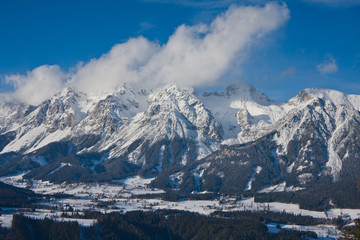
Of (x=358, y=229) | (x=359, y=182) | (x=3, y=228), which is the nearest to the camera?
(x=359, y=182)

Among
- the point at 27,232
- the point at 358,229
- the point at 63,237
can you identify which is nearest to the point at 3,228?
the point at 27,232

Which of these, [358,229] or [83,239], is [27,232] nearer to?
[83,239]

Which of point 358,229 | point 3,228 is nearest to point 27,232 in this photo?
point 3,228

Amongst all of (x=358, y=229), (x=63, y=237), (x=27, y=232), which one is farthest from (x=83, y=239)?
(x=358, y=229)

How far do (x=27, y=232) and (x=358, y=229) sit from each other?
141 meters

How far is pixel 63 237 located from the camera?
197750 millimetres

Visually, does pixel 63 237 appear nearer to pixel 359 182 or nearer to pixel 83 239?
pixel 83 239

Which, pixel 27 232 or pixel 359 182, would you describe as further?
pixel 27 232

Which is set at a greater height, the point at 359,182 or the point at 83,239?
the point at 359,182

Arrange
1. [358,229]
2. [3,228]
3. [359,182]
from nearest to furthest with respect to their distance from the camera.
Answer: [359,182] < [358,229] < [3,228]

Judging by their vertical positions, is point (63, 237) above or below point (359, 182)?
below

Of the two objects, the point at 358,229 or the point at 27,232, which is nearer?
the point at 358,229

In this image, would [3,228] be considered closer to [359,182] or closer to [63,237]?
[63,237]

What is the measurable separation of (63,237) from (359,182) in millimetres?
139694
